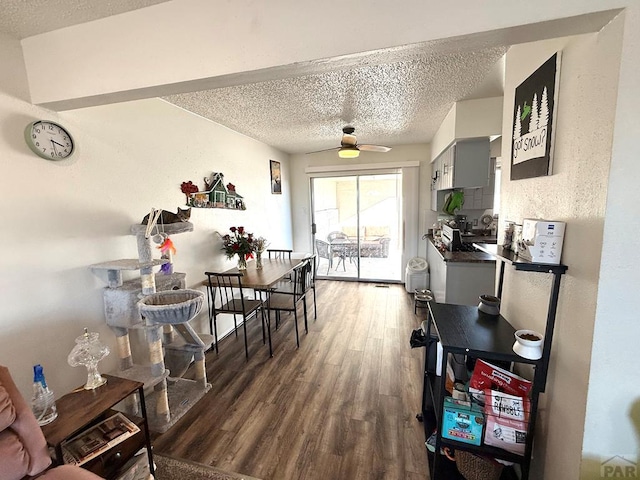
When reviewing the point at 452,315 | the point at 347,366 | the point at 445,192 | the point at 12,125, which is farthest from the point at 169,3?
the point at 445,192

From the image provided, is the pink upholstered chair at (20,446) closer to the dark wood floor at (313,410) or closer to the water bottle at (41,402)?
the water bottle at (41,402)

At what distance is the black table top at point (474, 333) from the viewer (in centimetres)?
121

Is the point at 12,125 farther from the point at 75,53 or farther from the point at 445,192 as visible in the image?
the point at 445,192

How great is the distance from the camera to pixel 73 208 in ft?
5.72

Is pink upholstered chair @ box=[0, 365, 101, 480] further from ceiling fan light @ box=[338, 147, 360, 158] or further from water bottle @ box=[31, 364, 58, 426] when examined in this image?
ceiling fan light @ box=[338, 147, 360, 158]

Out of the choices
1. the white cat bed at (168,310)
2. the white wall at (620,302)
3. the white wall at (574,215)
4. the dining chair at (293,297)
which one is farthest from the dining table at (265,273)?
the white wall at (620,302)

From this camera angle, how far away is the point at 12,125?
1454 millimetres

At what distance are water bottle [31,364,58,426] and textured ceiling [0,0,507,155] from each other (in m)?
1.66

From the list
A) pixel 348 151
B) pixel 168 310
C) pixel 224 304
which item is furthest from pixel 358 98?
pixel 224 304

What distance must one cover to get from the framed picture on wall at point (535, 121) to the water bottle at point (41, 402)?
97.2 inches

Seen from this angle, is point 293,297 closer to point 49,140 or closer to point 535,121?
point 49,140

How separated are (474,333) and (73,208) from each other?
8.10 ft

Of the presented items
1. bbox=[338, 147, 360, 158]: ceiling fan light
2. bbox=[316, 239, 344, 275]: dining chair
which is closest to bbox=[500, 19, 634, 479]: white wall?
bbox=[338, 147, 360, 158]: ceiling fan light

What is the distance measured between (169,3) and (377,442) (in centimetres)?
260
